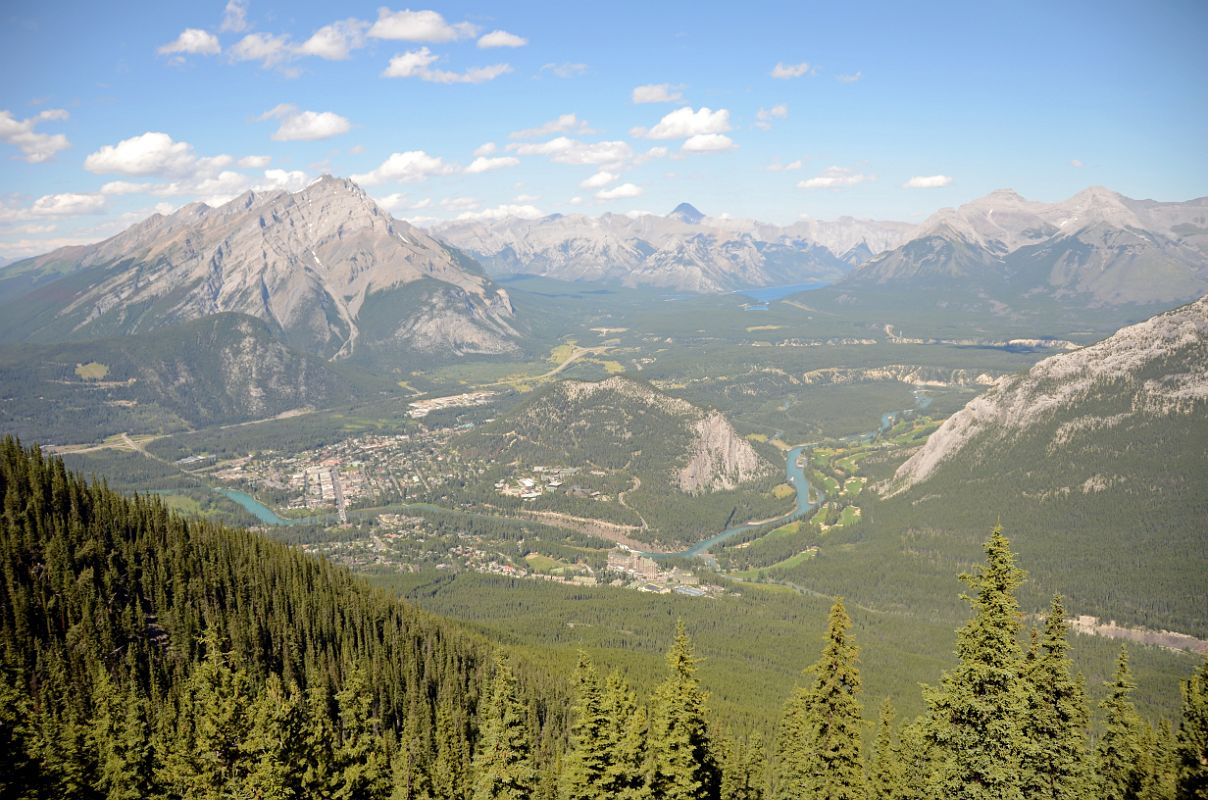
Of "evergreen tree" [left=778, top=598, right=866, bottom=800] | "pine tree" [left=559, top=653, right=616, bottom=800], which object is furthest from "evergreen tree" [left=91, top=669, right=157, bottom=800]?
"evergreen tree" [left=778, top=598, right=866, bottom=800]

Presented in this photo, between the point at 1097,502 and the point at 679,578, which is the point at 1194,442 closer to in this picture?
the point at 1097,502

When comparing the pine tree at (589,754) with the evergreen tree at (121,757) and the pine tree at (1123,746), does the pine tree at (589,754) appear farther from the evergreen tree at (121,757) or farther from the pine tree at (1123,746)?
the pine tree at (1123,746)

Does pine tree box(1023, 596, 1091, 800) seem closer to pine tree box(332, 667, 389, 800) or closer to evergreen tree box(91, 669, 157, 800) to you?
pine tree box(332, 667, 389, 800)

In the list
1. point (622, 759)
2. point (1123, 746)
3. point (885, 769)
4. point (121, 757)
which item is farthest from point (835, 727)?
point (121, 757)

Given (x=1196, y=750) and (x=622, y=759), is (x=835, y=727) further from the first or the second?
(x=1196, y=750)

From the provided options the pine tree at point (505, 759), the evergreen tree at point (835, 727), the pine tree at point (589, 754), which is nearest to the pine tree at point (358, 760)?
the pine tree at point (505, 759)

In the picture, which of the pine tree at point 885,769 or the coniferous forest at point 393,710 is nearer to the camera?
the coniferous forest at point 393,710
